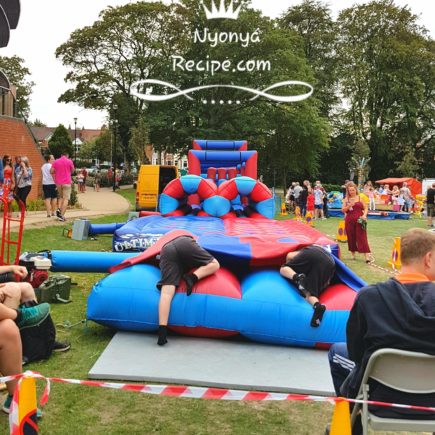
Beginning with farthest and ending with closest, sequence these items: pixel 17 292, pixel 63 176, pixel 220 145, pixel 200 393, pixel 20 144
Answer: pixel 220 145 → pixel 20 144 → pixel 63 176 → pixel 17 292 → pixel 200 393

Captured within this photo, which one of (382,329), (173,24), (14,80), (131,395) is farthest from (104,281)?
(14,80)

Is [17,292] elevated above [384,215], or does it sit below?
above

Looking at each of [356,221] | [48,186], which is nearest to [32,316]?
[356,221]

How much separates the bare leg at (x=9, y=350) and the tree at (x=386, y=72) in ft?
133

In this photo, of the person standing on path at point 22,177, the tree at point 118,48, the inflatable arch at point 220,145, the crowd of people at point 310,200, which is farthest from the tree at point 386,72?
the person standing on path at point 22,177

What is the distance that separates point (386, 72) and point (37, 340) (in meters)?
41.3

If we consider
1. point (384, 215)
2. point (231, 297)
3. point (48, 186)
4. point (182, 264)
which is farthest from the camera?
point (384, 215)

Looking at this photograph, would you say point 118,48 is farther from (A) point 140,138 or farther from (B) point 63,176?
(B) point 63,176

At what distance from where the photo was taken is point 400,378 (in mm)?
2469

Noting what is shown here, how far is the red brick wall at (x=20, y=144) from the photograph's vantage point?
15.4 m

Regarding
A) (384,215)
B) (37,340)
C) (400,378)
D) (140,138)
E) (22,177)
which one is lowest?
(384,215)

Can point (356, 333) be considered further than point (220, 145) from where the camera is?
No

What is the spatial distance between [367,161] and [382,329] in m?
39.6

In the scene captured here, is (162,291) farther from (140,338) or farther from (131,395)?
(131,395)
